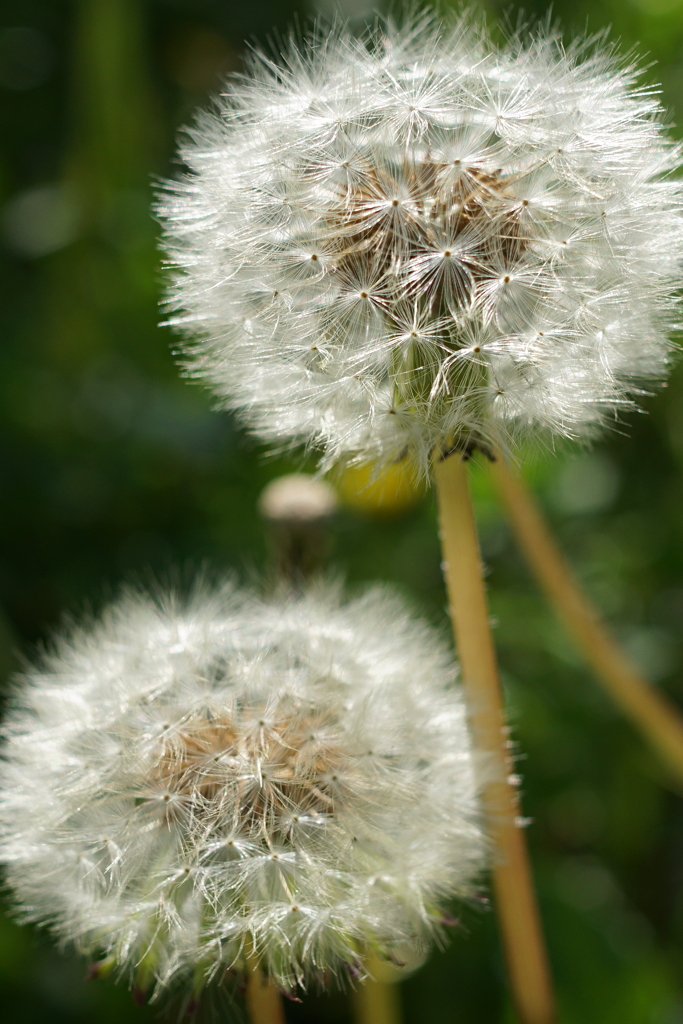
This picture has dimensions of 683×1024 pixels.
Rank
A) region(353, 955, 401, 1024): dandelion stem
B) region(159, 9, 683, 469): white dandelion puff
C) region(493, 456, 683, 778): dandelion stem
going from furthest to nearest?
region(493, 456, 683, 778): dandelion stem, region(353, 955, 401, 1024): dandelion stem, region(159, 9, 683, 469): white dandelion puff

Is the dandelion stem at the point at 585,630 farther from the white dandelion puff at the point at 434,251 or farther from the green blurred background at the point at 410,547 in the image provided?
the white dandelion puff at the point at 434,251

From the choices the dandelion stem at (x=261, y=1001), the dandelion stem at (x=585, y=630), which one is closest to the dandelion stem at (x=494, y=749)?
the dandelion stem at (x=261, y=1001)

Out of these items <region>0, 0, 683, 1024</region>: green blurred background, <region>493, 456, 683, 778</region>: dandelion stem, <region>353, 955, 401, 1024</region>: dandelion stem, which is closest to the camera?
<region>353, 955, 401, 1024</region>: dandelion stem

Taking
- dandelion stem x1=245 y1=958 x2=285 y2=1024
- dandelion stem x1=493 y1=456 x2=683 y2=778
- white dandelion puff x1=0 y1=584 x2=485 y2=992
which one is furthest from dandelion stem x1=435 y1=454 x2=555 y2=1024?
dandelion stem x1=493 y1=456 x2=683 y2=778

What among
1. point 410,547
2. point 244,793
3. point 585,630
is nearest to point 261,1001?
point 244,793

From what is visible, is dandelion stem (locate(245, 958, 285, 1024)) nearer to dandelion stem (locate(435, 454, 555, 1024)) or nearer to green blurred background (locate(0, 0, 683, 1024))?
dandelion stem (locate(435, 454, 555, 1024))
